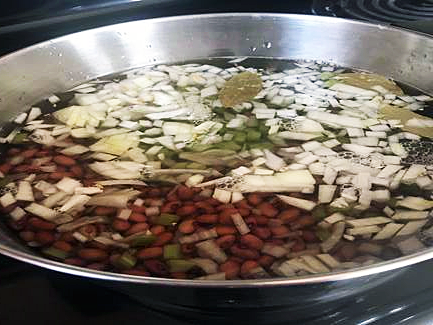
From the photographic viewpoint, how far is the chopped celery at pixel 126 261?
69cm

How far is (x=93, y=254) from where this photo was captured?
0.71m

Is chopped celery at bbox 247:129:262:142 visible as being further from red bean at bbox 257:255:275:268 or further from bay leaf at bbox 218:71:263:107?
red bean at bbox 257:255:275:268

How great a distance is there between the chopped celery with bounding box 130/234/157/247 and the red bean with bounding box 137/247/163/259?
0.01 meters

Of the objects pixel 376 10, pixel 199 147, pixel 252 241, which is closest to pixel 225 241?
pixel 252 241

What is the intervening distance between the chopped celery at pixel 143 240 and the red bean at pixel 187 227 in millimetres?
35

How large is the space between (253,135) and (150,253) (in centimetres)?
35

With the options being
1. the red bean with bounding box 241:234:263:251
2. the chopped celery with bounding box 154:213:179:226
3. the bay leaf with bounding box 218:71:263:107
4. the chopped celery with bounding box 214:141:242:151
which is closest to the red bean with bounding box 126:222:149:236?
the chopped celery with bounding box 154:213:179:226

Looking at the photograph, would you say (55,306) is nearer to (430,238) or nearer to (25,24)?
(430,238)

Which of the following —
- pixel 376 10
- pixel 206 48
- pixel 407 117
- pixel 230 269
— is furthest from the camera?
→ pixel 376 10

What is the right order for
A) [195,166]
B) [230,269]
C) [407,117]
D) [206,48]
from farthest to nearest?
[206,48] < [407,117] < [195,166] < [230,269]

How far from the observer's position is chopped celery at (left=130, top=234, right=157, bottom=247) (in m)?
0.73

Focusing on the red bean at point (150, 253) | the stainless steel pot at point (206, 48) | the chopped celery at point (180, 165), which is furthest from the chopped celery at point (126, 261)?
the stainless steel pot at point (206, 48)

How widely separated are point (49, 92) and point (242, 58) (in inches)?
15.2

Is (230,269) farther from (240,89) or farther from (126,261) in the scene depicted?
(240,89)
